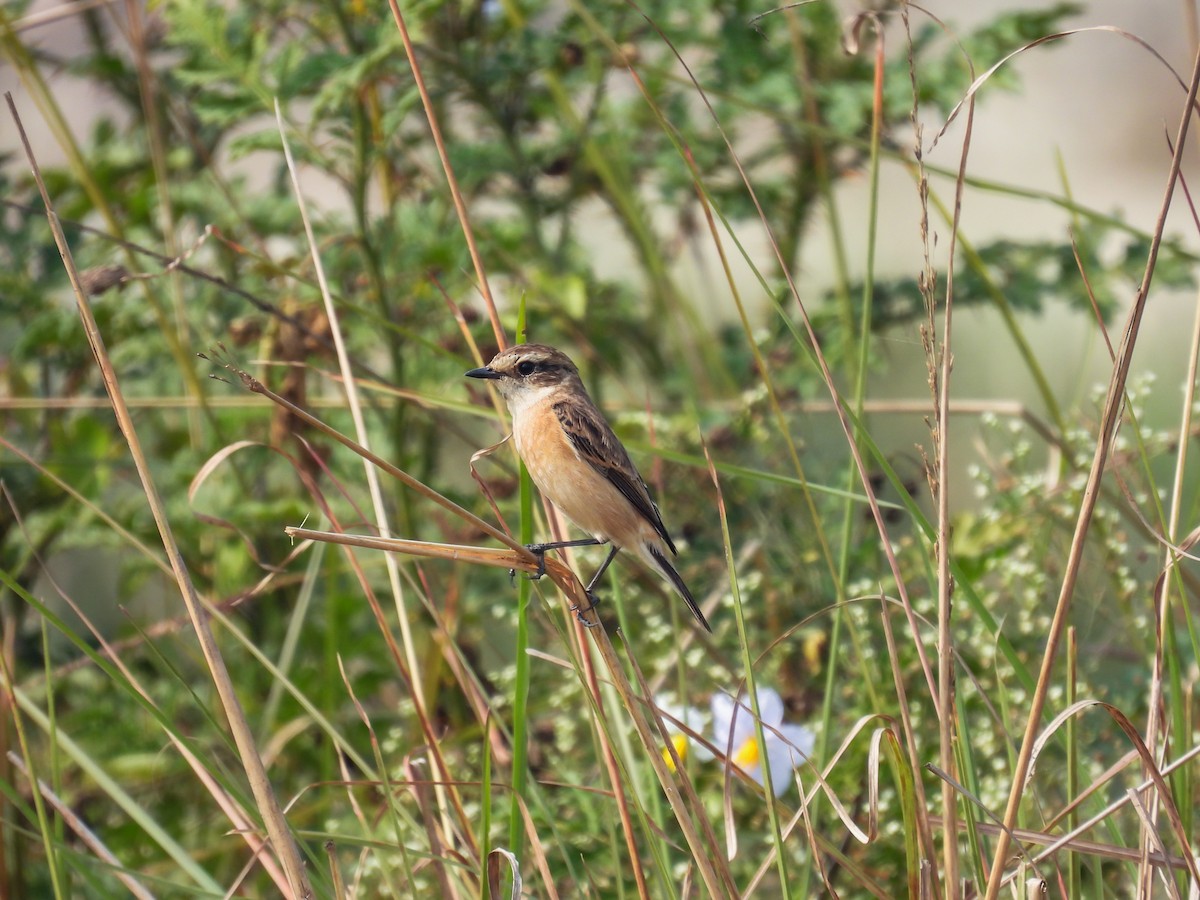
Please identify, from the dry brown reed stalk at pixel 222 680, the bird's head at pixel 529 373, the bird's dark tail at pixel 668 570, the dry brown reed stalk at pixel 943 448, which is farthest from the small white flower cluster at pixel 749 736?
A: the dry brown reed stalk at pixel 222 680

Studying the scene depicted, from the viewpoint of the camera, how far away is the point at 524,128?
399 centimetres

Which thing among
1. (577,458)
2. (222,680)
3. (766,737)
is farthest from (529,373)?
(222,680)

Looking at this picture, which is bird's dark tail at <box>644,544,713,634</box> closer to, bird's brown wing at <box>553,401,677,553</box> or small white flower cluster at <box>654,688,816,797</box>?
bird's brown wing at <box>553,401,677,553</box>

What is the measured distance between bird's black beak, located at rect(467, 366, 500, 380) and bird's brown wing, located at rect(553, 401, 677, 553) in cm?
28

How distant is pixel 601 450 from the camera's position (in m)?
2.92

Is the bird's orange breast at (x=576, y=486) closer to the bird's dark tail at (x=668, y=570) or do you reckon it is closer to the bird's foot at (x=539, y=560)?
the bird's dark tail at (x=668, y=570)

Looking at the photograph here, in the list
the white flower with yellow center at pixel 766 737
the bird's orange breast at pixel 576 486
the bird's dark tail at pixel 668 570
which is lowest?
the white flower with yellow center at pixel 766 737

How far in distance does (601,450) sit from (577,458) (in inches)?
3.6

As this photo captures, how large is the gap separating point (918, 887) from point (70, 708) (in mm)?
3006

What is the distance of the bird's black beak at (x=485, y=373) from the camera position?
8.43ft

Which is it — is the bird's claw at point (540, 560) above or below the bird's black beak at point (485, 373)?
below

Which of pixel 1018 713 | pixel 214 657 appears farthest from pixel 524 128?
pixel 214 657

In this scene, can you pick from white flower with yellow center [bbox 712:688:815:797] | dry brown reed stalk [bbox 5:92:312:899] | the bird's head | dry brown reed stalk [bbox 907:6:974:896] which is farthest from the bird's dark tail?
dry brown reed stalk [bbox 5:92:312:899]

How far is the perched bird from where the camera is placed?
273cm
